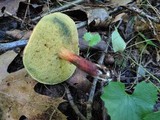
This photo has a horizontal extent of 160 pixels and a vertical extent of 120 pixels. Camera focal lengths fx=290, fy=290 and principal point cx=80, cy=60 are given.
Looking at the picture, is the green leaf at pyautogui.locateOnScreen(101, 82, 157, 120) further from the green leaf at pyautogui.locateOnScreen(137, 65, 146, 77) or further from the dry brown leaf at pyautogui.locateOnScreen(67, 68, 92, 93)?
the green leaf at pyautogui.locateOnScreen(137, 65, 146, 77)

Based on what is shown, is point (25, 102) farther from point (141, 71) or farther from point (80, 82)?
point (141, 71)

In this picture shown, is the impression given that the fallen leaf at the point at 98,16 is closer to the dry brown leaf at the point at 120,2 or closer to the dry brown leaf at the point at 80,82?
the dry brown leaf at the point at 120,2

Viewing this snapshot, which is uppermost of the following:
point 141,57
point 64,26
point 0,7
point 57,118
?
point 64,26

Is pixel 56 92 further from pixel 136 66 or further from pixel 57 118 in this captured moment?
pixel 136 66

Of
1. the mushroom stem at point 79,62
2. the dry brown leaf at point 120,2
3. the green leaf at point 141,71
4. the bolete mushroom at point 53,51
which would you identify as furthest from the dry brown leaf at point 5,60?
the dry brown leaf at point 120,2

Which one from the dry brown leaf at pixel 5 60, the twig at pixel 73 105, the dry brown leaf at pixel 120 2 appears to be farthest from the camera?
the dry brown leaf at pixel 120 2

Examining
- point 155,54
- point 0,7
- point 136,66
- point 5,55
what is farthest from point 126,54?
point 0,7
